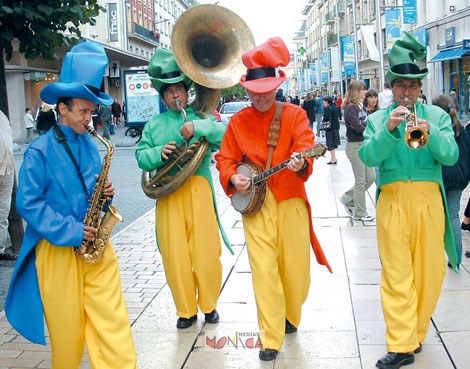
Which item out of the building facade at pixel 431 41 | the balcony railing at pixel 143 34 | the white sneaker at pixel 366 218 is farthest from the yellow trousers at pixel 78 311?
the balcony railing at pixel 143 34

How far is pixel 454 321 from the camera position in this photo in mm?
4781

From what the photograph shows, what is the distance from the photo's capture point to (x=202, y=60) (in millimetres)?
4957

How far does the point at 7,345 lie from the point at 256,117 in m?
2.42

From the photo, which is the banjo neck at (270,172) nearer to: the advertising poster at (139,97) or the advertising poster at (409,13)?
the advertising poster at (139,97)

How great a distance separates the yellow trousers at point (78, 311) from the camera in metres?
3.41

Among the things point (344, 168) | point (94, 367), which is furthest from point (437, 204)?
point (344, 168)

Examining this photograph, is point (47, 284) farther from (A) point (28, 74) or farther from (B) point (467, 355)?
(A) point (28, 74)

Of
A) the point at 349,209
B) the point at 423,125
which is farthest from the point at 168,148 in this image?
the point at 349,209

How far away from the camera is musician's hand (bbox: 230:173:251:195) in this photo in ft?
13.7

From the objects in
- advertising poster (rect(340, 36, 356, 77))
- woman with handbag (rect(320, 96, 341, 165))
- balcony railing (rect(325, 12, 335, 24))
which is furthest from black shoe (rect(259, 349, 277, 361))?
balcony railing (rect(325, 12, 335, 24))

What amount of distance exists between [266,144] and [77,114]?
52.5 inches

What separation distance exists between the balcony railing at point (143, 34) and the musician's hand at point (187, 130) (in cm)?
4991

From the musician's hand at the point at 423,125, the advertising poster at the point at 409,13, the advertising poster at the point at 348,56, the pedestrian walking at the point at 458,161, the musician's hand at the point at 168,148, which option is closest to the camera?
the musician's hand at the point at 423,125

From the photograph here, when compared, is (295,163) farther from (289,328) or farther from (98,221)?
(289,328)
